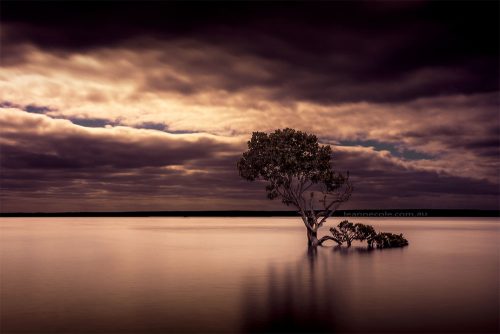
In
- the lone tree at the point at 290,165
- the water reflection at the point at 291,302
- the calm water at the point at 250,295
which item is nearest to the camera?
the water reflection at the point at 291,302

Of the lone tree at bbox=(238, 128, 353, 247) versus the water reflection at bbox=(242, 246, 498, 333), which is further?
the lone tree at bbox=(238, 128, 353, 247)

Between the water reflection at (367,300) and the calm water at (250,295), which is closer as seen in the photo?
the water reflection at (367,300)

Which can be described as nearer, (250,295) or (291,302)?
(291,302)

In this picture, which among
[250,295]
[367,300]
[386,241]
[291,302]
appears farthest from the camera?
[386,241]

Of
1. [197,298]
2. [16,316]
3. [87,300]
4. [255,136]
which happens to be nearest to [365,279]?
[197,298]

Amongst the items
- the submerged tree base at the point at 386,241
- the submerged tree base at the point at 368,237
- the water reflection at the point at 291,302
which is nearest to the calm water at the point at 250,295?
the water reflection at the point at 291,302

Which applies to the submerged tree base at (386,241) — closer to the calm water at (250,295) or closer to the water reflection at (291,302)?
the calm water at (250,295)

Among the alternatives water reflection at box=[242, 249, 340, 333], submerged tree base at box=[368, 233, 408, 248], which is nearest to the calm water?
water reflection at box=[242, 249, 340, 333]

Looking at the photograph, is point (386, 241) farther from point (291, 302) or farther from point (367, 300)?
point (291, 302)

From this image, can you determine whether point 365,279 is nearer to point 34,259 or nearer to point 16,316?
point 16,316

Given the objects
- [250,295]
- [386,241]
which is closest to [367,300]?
[250,295]

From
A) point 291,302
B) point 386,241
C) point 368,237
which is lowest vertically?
point 291,302

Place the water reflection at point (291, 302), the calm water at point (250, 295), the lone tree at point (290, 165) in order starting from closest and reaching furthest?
the water reflection at point (291, 302)
the calm water at point (250, 295)
the lone tree at point (290, 165)

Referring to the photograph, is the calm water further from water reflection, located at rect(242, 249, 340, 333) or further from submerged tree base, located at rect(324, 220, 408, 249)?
submerged tree base, located at rect(324, 220, 408, 249)
